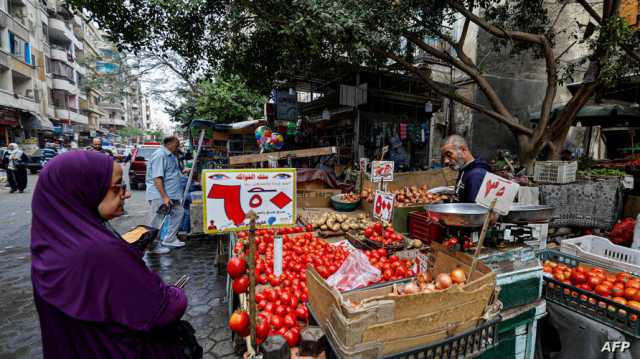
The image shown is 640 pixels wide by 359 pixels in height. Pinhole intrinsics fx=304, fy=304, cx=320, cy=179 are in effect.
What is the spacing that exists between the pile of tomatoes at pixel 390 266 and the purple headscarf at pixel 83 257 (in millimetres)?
1954

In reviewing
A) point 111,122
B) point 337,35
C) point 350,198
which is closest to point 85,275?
point 350,198

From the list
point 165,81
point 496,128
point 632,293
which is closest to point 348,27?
point 632,293

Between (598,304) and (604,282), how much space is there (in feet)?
1.22

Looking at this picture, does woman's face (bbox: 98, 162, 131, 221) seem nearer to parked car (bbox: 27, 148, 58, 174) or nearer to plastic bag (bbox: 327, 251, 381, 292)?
plastic bag (bbox: 327, 251, 381, 292)

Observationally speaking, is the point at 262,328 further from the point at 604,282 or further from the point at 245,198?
the point at 604,282

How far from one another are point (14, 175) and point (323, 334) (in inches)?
663

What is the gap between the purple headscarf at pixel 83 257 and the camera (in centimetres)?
129

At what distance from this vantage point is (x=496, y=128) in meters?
16.0

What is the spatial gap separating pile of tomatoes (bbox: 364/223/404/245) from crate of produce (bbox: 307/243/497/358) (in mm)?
2158

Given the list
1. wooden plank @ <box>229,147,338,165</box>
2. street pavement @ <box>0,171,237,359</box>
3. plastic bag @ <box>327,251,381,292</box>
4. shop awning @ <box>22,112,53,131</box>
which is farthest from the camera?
shop awning @ <box>22,112,53,131</box>

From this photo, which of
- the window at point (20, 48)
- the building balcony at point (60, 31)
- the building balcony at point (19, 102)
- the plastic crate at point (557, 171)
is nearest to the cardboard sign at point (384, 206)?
the plastic crate at point (557, 171)

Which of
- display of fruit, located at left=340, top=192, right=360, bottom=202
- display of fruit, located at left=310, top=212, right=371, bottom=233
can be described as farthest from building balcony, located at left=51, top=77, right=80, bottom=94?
display of fruit, located at left=310, top=212, right=371, bottom=233

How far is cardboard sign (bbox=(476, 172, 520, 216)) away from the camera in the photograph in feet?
6.83

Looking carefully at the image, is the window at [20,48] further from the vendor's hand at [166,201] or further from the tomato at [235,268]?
the tomato at [235,268]
